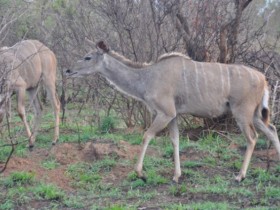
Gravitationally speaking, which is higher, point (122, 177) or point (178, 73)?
point (178, 73)

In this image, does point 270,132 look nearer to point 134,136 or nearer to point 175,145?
point 175,145

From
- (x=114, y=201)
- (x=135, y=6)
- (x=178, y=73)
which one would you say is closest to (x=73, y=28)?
(x=135, y=6)

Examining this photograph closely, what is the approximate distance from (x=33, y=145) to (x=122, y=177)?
1.60 m

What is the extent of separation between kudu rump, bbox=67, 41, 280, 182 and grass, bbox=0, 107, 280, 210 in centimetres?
28

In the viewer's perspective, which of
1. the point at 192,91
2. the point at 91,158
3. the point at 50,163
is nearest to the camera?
the point at 192,91

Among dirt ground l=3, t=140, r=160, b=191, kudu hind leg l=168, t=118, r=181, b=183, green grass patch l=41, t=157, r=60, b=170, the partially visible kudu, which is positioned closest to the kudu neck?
kudu hind leg l=168, t=118, r=181, b=183

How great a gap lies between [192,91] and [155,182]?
109 cm

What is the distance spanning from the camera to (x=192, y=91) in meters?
6.51

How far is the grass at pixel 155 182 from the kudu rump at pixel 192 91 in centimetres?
28

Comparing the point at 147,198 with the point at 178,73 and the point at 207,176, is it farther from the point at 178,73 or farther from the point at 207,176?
the point at 178,73

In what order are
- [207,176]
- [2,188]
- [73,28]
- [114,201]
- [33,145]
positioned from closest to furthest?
[114,201], [2,188], [207,176], [33,145], [73,28]

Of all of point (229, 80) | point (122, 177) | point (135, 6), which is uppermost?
point (135, 6)

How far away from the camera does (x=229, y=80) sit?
6.43m

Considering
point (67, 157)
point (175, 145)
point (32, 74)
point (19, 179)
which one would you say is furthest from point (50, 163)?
point (32, 74)
